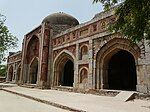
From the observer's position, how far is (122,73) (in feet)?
50.5

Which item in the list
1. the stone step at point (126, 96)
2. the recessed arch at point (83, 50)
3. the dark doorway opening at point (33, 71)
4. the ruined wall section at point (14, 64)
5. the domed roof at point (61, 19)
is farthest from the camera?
the ruined wall section at point (14, 64)

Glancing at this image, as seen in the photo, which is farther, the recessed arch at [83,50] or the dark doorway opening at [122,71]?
the dark doorway opening at [122,71]

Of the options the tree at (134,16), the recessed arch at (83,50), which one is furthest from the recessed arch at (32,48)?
the tree at (134,16)

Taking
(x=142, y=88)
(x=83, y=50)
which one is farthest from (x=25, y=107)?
(x=83, y=50)

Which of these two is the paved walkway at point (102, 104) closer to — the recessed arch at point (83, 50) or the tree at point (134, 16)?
the tree at point (134, 16)

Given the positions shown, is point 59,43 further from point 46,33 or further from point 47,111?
point 47,111

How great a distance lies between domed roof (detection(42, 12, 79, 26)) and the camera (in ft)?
70.7

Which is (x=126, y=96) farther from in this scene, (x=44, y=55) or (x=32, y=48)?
(x=32, y=48)

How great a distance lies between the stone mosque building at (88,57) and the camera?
1082cm

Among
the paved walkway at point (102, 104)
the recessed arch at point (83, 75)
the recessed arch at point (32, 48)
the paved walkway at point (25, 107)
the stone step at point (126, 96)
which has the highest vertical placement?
the recessed arch at point (32, 48)

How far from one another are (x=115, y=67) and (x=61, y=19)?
982 cm

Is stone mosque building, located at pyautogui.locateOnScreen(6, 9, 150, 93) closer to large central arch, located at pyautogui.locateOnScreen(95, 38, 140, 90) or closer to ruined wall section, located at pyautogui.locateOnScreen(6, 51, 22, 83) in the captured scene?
large central arch, located at pyautogui.locateOnScreen(95, 38, 140, 90)

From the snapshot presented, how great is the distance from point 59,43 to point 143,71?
928cm

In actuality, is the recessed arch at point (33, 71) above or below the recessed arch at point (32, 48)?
below
